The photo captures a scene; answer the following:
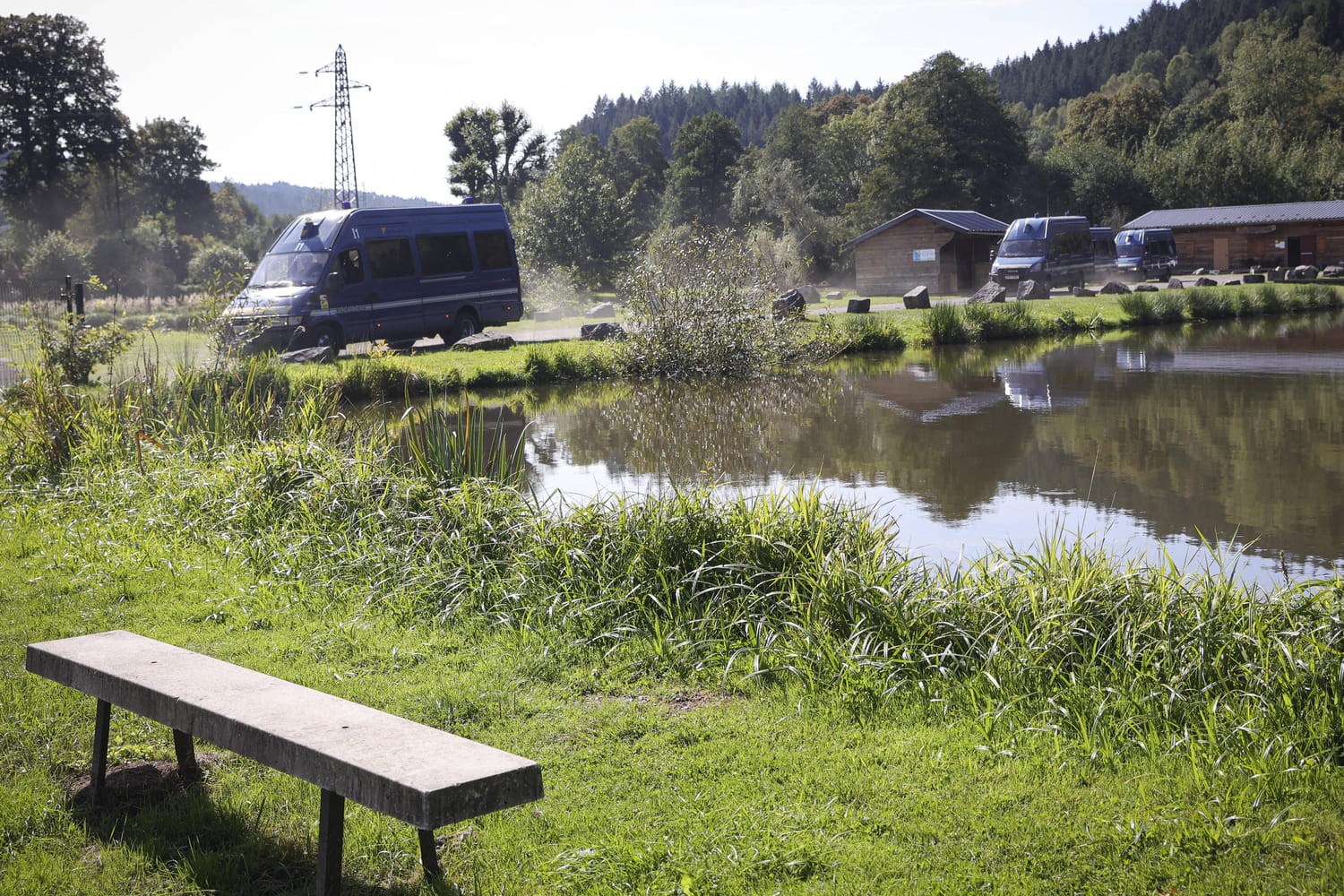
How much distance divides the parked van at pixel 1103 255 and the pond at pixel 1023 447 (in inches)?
1094

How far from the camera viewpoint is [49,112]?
197 feet

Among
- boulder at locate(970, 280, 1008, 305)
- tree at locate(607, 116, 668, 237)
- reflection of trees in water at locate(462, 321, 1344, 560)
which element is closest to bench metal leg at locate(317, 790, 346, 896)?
reflection of trees in water at locate(462, 321, 1344, 560)

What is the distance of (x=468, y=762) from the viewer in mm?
2902

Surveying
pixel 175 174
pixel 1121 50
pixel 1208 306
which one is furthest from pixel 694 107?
pixel 1208 306

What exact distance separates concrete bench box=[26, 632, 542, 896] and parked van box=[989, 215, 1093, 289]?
117ft

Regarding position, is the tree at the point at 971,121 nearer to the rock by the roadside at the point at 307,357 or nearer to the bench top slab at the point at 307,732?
the rock by the roadside at the point at 307,357

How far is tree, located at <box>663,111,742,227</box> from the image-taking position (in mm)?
72438

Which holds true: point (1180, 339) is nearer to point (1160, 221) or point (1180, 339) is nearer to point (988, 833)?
point (988, 833)

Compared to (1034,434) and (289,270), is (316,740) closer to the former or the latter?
(1034,434)

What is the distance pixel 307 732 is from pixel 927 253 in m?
42.2

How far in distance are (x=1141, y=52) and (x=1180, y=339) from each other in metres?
98.3

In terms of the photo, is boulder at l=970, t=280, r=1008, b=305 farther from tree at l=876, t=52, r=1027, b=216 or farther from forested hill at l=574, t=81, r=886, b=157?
forested hill at l=574, t=81, r=886, b=157

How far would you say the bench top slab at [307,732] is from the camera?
110 inches

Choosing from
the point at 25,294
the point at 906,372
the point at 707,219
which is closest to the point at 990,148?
the point at 707,219
